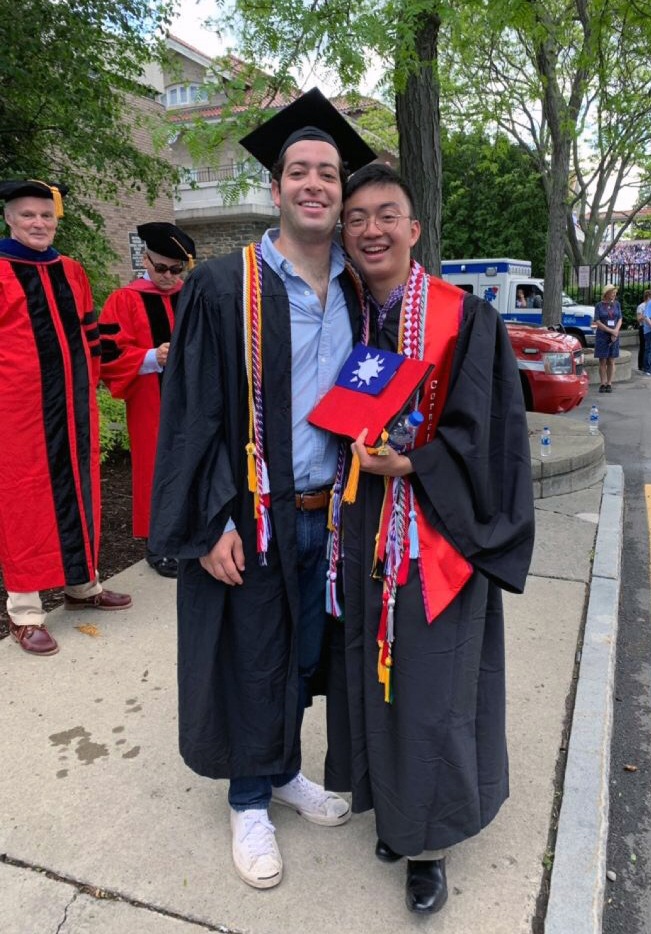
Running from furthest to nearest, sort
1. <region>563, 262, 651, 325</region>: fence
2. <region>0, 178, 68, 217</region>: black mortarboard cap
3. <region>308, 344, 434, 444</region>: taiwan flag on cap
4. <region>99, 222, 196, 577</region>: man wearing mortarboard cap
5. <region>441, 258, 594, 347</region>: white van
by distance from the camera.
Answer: <region>563, 262, 651, 325</region>: fence, <region>441, 258, 594, 347</region>: white van, <region>99, 222, 196, 577</region>: man wearing mortarboard cap, <region>0, 178, 68, 217</region>: black mortarboard cap, <region>308, 344, 434, 444</region>: taiwan flag on cap

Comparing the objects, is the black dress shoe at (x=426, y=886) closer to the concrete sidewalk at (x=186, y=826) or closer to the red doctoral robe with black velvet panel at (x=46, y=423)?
the concrete sidewalk at (x=186, y=826)

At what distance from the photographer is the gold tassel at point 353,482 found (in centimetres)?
186

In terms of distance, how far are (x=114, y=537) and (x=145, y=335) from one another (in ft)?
5.36

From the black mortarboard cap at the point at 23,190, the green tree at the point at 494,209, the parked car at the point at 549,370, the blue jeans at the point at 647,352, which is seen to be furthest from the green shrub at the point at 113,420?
the green tree at the point at 494,209

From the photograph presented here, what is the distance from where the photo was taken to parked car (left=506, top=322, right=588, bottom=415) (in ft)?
27.6

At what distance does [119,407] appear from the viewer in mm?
6898

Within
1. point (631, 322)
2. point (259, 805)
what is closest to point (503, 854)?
point (259, 805)

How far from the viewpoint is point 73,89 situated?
5668 mm

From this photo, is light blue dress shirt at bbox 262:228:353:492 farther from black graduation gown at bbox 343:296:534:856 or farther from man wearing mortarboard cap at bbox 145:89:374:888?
black graduation gown at bbox 343:296:534:856

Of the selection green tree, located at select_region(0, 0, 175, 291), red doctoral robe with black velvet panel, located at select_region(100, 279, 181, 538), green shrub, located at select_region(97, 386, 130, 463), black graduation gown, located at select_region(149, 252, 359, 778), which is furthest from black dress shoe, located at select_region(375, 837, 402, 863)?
green tree, located at select_region(0, 0, 175, 291)

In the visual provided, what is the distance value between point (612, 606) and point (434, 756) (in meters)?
2.47

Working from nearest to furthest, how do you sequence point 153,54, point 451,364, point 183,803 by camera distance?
1. point 451,364
2. point 183,803
3. point 153,54

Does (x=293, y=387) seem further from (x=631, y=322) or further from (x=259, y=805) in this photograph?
(x=631, y=322)

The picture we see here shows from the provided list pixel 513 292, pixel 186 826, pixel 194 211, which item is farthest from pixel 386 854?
pixel 194 211
